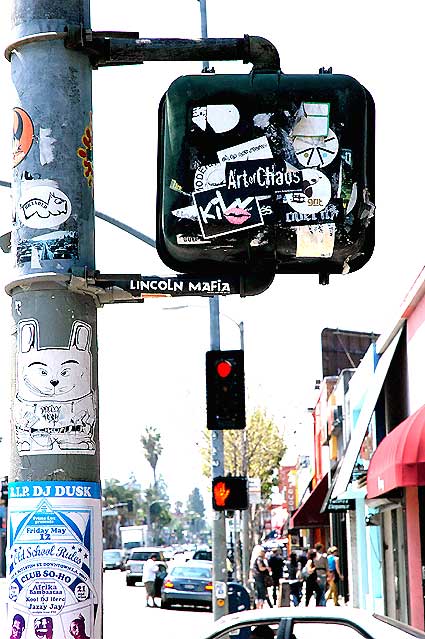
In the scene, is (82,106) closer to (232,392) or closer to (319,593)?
(232,392)

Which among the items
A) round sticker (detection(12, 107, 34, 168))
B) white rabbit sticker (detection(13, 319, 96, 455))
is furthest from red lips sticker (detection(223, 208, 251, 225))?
round sticker (detection(12, 107, 34, 168))

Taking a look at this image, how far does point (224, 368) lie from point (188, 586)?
25.0 m

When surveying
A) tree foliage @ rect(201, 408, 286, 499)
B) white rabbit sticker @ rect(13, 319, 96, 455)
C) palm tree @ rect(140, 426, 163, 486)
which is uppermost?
palm tree @ rect(140, 426, 163, 486)

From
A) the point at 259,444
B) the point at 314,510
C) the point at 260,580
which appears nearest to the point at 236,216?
the point at 260,580

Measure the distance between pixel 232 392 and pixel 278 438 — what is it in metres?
50.2

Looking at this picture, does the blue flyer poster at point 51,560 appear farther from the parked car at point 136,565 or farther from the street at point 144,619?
the parked car at point 136,565

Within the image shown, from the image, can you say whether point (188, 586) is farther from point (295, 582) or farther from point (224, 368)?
point (224, 368)

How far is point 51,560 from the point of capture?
371 cm

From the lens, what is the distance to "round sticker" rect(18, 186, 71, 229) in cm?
398

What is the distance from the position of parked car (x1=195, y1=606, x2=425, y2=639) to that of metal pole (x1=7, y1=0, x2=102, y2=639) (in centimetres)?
331

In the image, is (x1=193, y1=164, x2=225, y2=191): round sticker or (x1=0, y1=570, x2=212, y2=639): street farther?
(x1=0, y1=570, x2=212, y2=639): street

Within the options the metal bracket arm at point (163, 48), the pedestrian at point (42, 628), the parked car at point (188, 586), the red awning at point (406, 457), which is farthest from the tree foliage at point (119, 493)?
the pedestrian at point (42, 628)

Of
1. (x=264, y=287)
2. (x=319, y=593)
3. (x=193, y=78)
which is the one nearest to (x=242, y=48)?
(x=193, y=78)

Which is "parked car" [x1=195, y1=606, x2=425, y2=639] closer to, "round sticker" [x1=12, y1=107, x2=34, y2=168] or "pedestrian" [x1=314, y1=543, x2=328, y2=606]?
"round sticker" [x1=12, y1=107, x2=34, y2=168]
